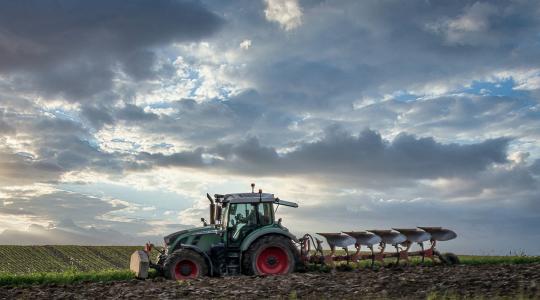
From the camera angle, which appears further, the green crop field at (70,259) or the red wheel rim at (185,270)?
the green crop field at (70,259)

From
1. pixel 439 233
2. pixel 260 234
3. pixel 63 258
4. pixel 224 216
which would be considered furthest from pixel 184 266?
pixel 63 258

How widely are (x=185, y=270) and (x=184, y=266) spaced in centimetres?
13

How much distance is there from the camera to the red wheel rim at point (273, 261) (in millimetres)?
20328

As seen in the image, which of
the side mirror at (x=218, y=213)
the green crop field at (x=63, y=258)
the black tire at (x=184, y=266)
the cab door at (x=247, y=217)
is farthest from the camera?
the green crop field at (x=63, y=258)

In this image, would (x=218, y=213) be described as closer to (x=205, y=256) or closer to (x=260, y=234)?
(x=205, y=256)

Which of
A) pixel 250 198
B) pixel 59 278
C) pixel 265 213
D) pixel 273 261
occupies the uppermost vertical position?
pixel 250 198

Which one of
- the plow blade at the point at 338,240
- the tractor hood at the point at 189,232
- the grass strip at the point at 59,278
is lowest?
the grass strip at the point at 59,278

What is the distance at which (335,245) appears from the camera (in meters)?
22.3

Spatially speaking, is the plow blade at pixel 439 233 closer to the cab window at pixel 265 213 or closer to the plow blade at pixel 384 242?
the plow blade at pixel 384 242

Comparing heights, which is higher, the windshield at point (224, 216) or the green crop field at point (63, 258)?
the windshield at point (224, 216)

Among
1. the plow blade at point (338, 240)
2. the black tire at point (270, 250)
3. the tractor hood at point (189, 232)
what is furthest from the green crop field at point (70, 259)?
the black tire at point (270, 250)

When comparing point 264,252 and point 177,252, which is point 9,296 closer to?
point 177,252

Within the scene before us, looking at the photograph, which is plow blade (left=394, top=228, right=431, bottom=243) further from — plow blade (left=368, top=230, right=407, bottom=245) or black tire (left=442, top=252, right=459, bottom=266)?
black tire (left=442, top=252, right=459, bottom=266)

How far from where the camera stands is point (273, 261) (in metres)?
20.5
